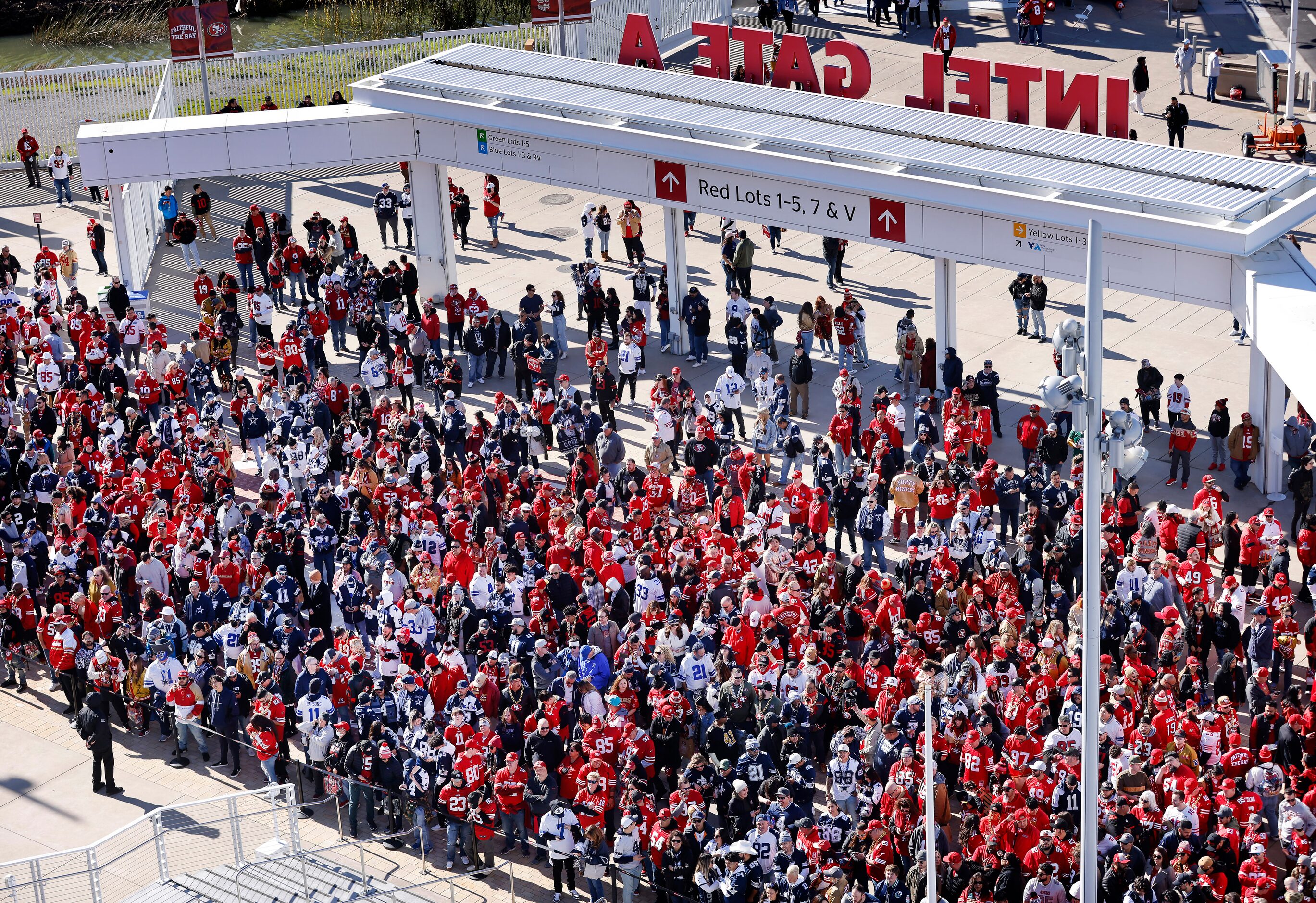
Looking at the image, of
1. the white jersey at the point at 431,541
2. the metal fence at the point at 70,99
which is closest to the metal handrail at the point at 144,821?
the white jersey at the point at 431,541

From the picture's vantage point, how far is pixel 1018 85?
30.4 m

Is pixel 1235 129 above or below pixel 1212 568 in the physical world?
above

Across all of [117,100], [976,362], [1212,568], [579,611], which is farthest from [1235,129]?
[117,100]

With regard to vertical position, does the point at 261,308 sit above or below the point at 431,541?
above

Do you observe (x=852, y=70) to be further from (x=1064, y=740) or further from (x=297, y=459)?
(x=1064, y=740)

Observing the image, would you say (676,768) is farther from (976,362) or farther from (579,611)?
(976,362)

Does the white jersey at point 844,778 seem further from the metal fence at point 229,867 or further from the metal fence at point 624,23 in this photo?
the metal fence at point 624,23

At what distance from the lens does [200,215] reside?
40.6 meters

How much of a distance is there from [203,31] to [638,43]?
1330 centimetres

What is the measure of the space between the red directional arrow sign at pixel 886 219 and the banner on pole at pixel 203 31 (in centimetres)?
1986

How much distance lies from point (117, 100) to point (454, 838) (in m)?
29.8

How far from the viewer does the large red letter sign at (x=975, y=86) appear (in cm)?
3089

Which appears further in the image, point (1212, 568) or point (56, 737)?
point (1212, 568)

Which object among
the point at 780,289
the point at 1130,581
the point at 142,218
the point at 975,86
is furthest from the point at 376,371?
the point at 1130,581
